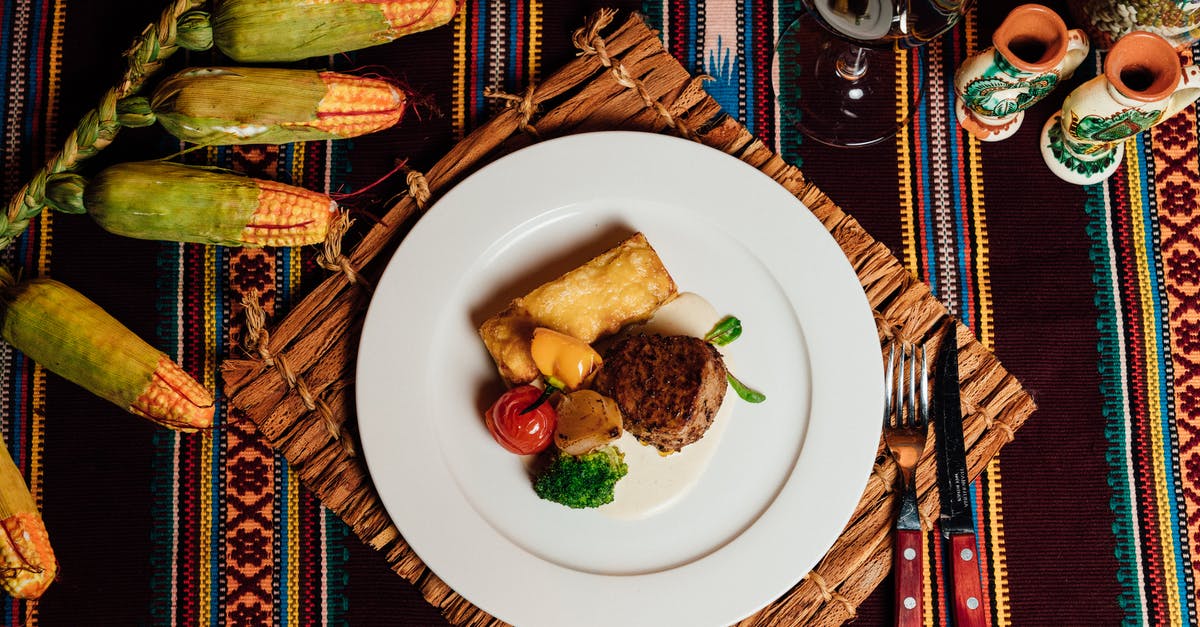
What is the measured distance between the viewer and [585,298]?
8.28 feet

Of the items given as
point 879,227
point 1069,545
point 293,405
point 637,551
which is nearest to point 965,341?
point 879,227

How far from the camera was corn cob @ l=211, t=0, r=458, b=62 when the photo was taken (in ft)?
7.86

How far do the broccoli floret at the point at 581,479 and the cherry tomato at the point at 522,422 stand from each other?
0.28 ft

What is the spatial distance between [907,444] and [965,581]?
46cm

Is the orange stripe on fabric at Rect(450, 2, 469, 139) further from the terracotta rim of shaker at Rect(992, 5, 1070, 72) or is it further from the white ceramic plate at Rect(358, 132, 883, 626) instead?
the terracotta rim of shaker at Rect(992, 5, 1070, 72)

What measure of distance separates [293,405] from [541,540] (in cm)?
88

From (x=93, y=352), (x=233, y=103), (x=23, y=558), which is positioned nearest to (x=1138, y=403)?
(x=233, y=103)

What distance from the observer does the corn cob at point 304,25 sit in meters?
2.40

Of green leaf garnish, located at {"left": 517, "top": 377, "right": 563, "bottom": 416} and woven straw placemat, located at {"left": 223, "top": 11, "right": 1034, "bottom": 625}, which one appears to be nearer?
green leaf garnish, located at {"left": 517, "top": 377, "right": 563, "bottom": 416}

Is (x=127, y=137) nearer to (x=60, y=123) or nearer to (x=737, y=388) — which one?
(x=60, y=123)

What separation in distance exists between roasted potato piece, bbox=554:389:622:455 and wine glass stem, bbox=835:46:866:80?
1.33m

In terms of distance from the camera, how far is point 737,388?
2.59m

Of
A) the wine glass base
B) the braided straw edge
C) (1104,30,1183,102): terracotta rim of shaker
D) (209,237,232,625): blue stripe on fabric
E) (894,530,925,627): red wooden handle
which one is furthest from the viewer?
the wine glass base

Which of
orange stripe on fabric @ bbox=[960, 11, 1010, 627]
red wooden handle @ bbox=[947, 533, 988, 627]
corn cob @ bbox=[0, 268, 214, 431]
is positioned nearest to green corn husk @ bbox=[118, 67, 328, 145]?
corn cob @ bbox=[0, 268, 214, 431]
